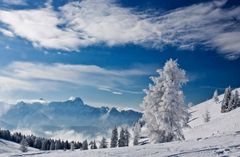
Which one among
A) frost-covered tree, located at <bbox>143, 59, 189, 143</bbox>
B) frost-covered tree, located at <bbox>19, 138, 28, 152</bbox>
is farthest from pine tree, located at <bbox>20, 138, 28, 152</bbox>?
frost-covered tree, located at <bbox>143, 59, 189, 143</bbox>

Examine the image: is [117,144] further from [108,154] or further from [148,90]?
[108,154]

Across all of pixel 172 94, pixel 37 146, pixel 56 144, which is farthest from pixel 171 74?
pixel 37 146

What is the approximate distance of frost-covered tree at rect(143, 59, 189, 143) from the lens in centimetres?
5022

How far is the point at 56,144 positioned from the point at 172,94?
424 feet

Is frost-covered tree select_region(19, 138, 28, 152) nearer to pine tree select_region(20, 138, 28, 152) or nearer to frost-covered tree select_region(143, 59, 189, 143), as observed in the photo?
pine tree select_region(20, 138, 28, 152)

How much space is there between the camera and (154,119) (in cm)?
5169

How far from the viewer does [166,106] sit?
50.1 meters

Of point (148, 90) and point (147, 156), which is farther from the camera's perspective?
point (148, 90)

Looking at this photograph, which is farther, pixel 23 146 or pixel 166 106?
pixel 23 146

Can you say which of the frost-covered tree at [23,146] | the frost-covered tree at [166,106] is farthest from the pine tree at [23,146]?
the frost-covered tree at [166,106]

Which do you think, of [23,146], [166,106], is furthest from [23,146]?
[166,106]

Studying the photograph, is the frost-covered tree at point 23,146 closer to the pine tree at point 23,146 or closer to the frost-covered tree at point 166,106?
the pine tree at point 23,146

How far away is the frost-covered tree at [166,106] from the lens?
50219 millimetres

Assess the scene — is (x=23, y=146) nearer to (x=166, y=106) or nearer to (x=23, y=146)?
(x=23, y=146)
